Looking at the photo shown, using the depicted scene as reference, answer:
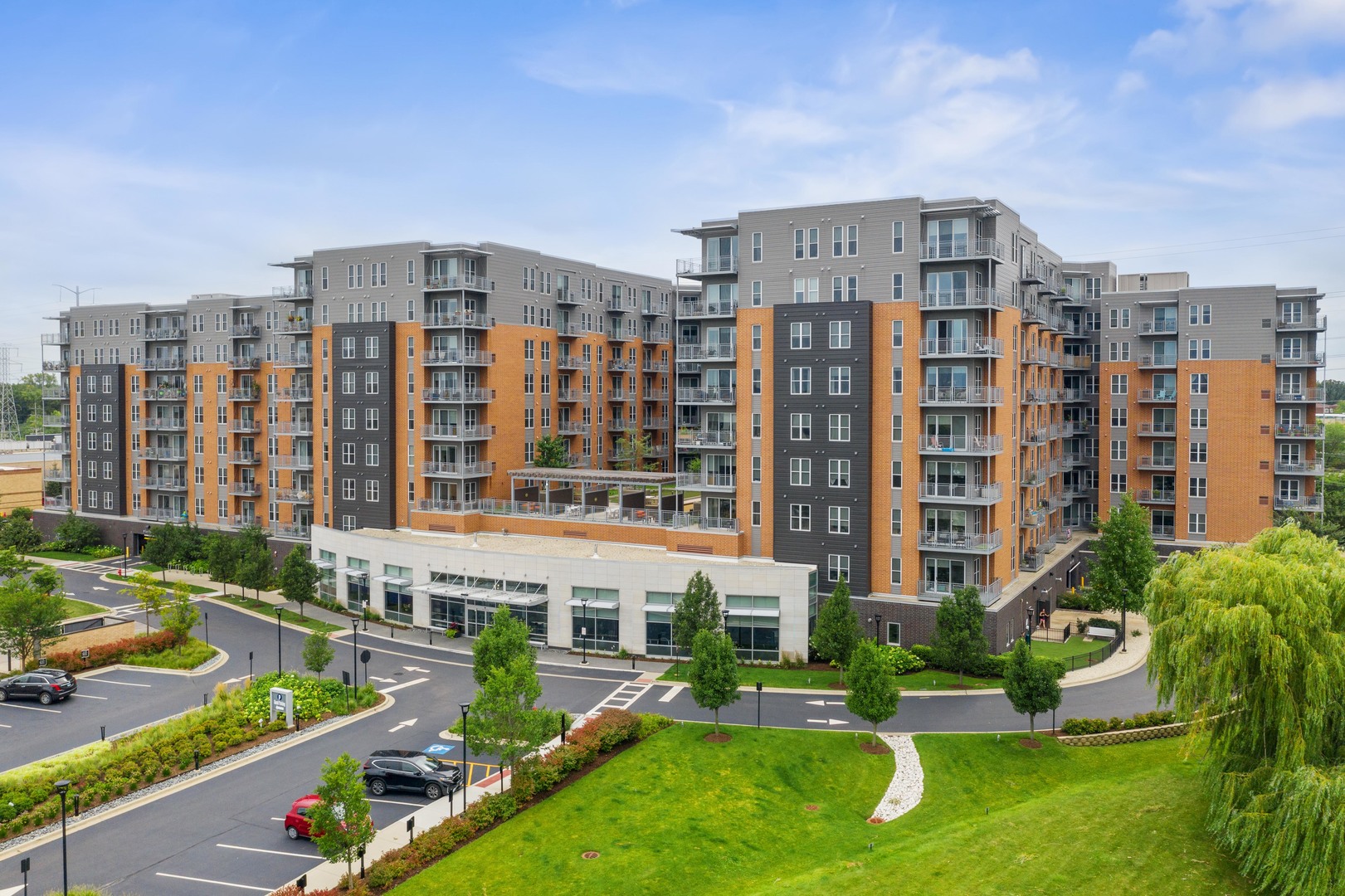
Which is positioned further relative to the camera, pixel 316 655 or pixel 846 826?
pixel 316 655

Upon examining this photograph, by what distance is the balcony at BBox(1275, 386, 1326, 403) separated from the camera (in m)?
63.4

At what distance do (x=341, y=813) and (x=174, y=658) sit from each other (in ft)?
94.9

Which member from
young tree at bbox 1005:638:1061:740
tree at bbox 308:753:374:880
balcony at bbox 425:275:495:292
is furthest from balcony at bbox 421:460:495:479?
young tree at bbox 1005:638:1061:740

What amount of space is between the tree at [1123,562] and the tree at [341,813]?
42.9 m

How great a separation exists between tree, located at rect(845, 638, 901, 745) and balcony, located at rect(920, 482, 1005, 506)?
46.6 feet

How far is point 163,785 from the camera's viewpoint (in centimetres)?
3347

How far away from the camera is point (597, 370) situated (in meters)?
78.3

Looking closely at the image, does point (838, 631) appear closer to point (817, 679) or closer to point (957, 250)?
point (817, 679)

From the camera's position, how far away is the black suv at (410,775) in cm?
3241

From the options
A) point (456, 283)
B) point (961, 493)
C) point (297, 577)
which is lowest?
point (297, 577)

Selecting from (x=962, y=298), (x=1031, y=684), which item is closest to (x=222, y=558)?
(x=962, y=298)

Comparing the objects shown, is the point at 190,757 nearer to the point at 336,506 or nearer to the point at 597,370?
the point at 336,506

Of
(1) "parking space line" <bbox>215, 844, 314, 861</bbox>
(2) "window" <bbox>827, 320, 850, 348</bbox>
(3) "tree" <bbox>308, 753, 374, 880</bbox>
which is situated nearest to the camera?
(3) "tree" <bbox>308, 753, 374, 880</bbox>

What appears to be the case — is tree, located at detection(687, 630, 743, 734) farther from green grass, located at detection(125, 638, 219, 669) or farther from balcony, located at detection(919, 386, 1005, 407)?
green grass, located at detection(125, 638, 219, 669)
